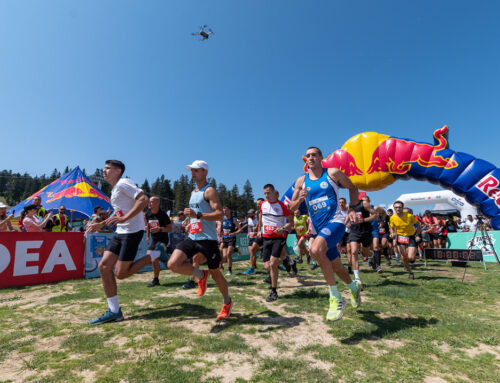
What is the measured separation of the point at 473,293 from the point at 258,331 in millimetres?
5266

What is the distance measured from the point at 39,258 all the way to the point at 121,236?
5.25m

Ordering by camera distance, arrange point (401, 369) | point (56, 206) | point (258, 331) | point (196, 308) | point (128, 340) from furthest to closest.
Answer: point (56, 206)
point (196, 308)
point (258, 331)
point (128, 340)
point (401, 369)

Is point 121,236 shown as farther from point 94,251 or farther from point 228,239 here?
point 94,251

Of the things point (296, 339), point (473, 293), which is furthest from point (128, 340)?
point (473, 293)

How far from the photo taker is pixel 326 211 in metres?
3.79

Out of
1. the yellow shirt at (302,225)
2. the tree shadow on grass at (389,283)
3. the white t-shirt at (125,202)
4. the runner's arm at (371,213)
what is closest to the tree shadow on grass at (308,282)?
the tree shadow on grass at (389,283)

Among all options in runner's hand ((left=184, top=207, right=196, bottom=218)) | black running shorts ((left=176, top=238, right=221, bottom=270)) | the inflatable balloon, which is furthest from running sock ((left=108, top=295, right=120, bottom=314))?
the inflatable balloon

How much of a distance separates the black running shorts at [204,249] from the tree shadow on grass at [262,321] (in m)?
0.79

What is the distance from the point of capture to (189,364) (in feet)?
8.14

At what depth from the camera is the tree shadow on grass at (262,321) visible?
3.48 m

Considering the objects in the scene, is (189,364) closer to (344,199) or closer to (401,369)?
(401,369)

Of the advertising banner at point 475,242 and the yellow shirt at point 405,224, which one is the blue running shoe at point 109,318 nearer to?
the yellow shirt at point 405,224

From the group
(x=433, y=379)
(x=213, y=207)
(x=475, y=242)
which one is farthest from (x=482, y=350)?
(x=475, y=242)

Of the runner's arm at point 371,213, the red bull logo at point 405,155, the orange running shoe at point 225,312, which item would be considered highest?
the red bull logo at point 405,155
